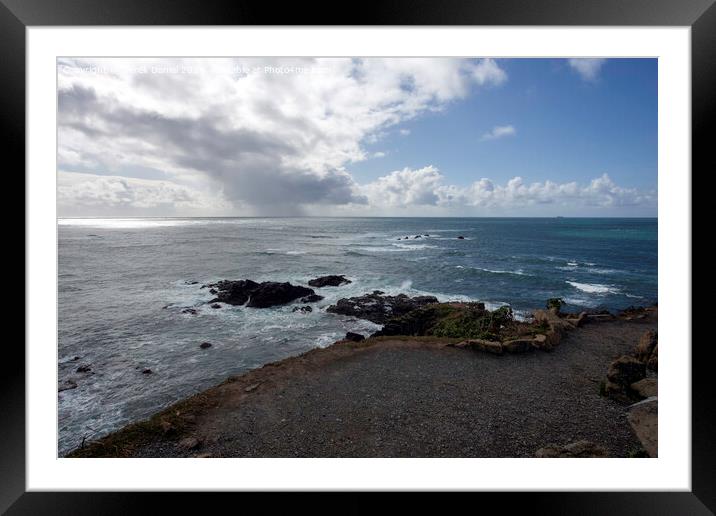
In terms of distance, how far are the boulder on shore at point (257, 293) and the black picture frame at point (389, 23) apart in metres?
7.13

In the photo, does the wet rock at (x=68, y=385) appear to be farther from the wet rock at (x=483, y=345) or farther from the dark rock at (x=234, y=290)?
the wet rock at (x=483, y=345)

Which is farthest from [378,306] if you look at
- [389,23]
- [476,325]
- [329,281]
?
[389,23]

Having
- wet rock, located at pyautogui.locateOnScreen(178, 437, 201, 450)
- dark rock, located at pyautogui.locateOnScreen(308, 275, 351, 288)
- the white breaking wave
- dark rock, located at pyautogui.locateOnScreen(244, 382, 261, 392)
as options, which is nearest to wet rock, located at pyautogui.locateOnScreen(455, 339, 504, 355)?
dark rock, located at pyautogui.locateOnScreen(244, 382, 261, 392)

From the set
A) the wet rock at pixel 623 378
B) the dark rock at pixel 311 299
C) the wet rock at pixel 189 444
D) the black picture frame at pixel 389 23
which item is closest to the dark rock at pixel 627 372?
the wet rock at pixel 623 378

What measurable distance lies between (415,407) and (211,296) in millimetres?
8391

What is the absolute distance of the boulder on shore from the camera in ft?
30.0

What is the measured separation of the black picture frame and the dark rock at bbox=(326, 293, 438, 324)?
20.8ft

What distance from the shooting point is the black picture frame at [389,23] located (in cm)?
180

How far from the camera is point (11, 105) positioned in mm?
1900

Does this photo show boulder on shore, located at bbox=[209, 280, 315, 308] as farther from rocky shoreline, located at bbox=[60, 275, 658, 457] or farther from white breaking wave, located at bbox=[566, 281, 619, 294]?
white breaking wave, located at bbox=[566, 281, 619, 294]

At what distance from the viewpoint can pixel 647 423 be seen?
258 centimetres

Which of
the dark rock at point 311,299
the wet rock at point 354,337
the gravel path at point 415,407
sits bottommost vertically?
the wet rock at point 354,337

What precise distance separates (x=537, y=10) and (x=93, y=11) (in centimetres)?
291

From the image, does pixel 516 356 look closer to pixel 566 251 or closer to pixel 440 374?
pixel 440 374
